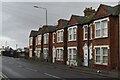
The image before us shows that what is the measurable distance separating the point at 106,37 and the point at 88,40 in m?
5.87

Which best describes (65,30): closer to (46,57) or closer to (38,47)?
(46,57)

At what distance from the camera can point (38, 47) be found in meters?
60.2

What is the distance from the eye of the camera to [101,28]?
1220 inches

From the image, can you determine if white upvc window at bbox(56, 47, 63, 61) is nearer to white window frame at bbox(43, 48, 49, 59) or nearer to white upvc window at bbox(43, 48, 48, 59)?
white window frame at bbox(43, 48, 49, 59)

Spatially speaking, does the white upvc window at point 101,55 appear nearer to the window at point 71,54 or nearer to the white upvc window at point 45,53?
the window at point 71,54

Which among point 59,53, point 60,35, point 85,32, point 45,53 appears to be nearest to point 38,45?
point 45,53

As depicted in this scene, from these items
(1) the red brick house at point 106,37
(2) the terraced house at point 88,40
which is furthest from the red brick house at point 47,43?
(1) the red brick house at point 106,37

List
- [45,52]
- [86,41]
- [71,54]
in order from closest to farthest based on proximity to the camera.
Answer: [86,41], [71,54], [45,52]

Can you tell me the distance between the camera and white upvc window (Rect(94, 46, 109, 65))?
98.2ft

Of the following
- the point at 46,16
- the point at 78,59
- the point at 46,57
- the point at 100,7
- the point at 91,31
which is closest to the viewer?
the point at 100,7

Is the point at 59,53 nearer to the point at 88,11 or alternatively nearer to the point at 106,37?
the point at 88,11

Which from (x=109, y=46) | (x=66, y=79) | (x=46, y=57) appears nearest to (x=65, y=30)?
(x=46, y=57)

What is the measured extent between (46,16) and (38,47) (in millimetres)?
16479

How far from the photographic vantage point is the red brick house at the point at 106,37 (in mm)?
29125
